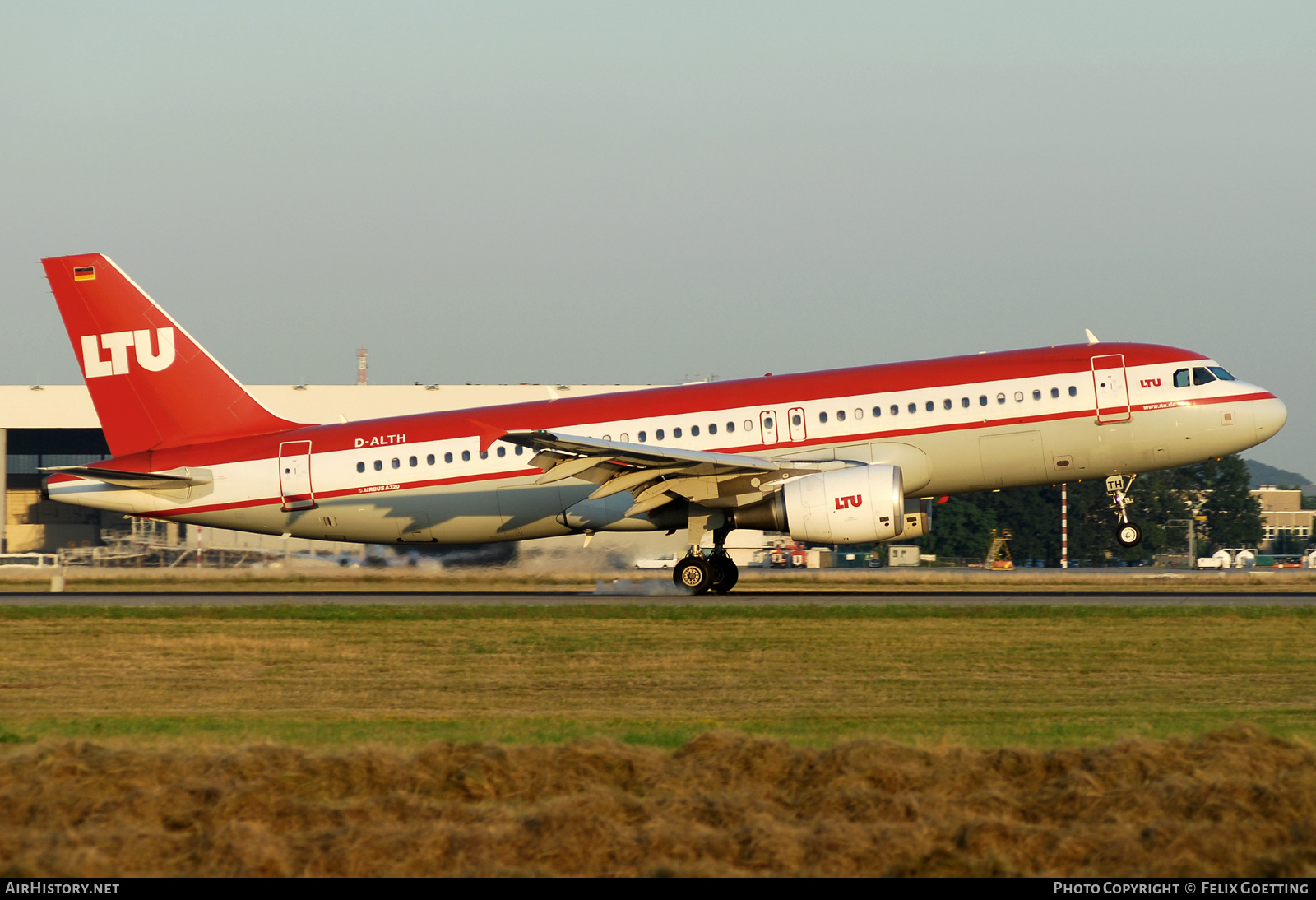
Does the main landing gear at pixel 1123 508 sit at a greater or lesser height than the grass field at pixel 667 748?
greater

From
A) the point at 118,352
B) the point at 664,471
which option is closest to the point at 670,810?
the point at 664,471

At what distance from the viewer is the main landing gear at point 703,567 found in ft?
97.0

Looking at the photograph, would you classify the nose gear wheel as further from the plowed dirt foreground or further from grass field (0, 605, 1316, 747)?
the plowed dirt foreground

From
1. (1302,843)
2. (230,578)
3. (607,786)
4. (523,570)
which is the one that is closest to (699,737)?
(607,786)

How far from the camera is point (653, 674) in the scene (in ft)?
60.7

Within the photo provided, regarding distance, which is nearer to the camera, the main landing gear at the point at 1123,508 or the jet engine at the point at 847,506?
the jet engine at the point at 847,506

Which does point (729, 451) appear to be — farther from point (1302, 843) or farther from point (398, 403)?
point (398, 403)

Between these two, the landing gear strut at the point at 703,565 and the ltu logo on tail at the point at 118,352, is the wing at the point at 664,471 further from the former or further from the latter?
the ltu logo on tail at the point at 118,352

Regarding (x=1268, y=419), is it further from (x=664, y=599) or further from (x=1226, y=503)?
(x=1226, y=503)

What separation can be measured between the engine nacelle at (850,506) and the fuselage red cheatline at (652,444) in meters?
0.04

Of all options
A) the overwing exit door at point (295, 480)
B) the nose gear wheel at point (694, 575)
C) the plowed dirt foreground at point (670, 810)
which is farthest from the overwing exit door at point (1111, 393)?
the overwing exit door at point (295, 480)

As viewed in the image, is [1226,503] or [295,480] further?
[1226,503]

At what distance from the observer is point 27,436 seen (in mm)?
69188

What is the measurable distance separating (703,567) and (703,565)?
40 millimetres
